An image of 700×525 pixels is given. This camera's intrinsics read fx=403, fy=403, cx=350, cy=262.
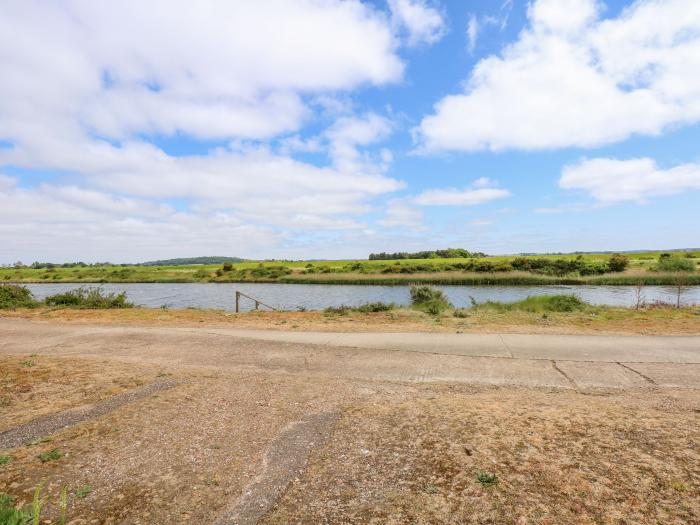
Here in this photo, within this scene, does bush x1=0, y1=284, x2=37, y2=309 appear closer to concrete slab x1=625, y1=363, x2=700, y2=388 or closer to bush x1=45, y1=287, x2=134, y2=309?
bush x1=45, y1=287, x2=134, y2=309

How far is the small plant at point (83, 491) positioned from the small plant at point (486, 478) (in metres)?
3.42

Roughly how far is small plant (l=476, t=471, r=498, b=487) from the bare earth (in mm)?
16

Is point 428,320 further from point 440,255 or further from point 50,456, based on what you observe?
point 440,255

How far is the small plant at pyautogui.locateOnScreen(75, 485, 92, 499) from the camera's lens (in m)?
3.48

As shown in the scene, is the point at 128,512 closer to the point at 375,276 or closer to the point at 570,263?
the point at 375,276

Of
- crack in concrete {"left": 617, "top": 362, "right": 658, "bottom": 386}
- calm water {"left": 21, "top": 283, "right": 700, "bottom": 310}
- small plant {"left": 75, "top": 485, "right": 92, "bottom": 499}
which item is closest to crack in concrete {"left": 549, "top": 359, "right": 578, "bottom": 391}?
crack in concrete {"left": 617, "top": 362, "right": 658, "bottom": 386}

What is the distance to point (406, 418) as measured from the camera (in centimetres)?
495

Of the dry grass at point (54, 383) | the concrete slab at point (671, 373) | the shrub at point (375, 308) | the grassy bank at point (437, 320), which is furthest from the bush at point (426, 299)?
the dry grass at point (54, 383)

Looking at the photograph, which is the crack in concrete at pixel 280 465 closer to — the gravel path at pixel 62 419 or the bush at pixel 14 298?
the gravel path at pixel 62 419

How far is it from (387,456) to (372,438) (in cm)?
43

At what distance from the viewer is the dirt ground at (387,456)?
320cm

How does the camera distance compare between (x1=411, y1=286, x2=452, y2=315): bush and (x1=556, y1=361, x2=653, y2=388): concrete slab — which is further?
(x1=411, y1=286, x2=452, y2=315): bush

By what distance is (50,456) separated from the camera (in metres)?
4.09

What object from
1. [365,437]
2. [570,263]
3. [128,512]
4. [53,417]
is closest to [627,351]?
[365,437]
